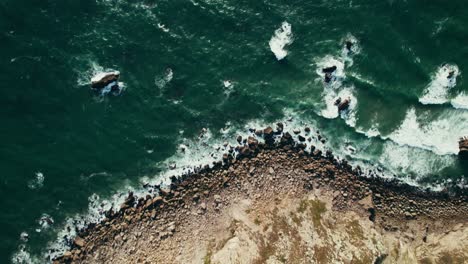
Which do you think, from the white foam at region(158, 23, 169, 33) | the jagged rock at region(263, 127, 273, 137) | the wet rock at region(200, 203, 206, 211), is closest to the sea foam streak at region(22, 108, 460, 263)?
the jagged rock at region(263, 127, 273, 137)

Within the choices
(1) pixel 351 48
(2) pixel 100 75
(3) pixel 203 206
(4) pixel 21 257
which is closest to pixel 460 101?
(1) pixel 351 48

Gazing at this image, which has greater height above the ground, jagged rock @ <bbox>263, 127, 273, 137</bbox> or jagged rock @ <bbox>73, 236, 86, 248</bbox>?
jagged rock @ <bbox>263, 127, 273, 137</bbox>

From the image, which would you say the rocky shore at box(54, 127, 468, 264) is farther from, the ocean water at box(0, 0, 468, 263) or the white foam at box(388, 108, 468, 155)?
the white foam at box(388, 108, 468, 155)

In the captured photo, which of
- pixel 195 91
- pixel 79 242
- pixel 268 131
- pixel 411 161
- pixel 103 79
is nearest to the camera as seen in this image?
pixel 103 79

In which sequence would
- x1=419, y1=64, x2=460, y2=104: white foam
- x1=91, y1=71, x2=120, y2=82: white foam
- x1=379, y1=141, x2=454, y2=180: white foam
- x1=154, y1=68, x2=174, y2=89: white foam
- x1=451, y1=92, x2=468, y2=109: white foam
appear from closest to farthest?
x1=91, y1=71, x2=120, y2=82: white foam < x1=419, y1=64, x2=460, y2=104: white foam < x1=451, y1=92, x2=468, y2=109: white foam < x1=154, y1=68, x2=174, y2=89: white foam < x1=379, y1=141, x2=454, y2=180: white foam

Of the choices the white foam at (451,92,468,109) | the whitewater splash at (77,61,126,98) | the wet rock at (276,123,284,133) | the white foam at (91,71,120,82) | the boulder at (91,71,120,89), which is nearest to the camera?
the boulder at (91,71,120,89)

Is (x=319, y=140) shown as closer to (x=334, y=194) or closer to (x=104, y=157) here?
(x=334, y=194)

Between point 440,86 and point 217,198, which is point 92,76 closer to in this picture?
point 217,198

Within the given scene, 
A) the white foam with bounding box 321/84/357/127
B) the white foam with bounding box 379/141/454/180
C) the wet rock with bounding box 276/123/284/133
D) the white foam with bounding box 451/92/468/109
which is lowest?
the wet rock with bounding box 276/123/284/133

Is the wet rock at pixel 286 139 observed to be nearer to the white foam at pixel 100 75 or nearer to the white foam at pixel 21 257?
the white foam at pixel 100 75
